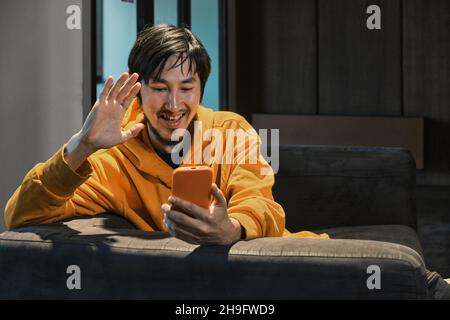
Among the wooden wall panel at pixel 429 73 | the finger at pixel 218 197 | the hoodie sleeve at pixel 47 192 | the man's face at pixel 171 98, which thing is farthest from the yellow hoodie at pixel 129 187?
the wooden wall panel at pixel 429 73

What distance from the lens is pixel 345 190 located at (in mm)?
2904

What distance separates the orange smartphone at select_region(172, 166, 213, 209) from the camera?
5.39ft

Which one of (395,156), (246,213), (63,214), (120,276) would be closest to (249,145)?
(246,213)

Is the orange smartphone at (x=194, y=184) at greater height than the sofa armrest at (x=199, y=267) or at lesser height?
greater

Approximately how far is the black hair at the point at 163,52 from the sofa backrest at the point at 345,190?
783 mm

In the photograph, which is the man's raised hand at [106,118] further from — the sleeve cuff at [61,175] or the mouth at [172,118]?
the mouth at [172,118]

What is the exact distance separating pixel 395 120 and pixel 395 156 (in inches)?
143

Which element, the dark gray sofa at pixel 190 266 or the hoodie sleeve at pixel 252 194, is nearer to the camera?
the dark gray sofa at pixel 190 266

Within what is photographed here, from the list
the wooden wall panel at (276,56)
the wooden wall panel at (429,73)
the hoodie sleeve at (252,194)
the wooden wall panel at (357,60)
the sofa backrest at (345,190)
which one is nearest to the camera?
the hoodie sleeve at (252,194)

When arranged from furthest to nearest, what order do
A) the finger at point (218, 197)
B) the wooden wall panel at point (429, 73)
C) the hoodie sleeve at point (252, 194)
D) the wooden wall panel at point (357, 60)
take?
the wooden wall panel at point (357, 60), the wooden wall panel at point (429, 73), the hoodie sleeve at point (252, 194), the finger at point (218, 197)

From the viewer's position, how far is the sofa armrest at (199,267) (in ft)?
5.19

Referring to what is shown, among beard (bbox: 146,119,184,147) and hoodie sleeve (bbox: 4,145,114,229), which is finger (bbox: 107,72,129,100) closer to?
hoodie sleeve (bbox: 4,145,114,229)

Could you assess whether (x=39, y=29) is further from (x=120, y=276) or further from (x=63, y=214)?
(x=120, y=276)

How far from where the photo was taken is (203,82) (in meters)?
2.24
